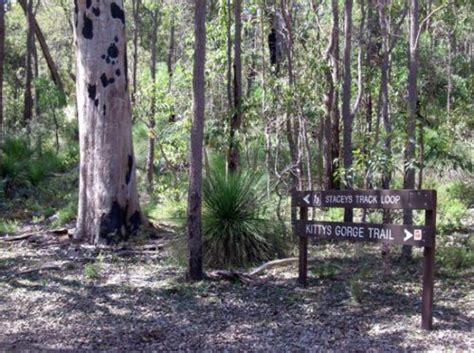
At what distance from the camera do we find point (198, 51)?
809cm

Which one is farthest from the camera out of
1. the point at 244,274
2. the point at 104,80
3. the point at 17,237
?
the point at 17,237

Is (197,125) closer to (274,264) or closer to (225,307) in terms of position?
(225,307)

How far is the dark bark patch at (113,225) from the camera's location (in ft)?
36.9

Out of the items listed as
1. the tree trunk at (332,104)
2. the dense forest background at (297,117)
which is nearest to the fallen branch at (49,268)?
the dense forest background at (297,117)

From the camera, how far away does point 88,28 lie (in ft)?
37.6

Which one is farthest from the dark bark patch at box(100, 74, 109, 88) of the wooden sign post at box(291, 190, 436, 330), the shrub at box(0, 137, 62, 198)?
the shrub at box(0, 137, 62, 198)

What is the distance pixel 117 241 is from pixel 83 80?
2850mm

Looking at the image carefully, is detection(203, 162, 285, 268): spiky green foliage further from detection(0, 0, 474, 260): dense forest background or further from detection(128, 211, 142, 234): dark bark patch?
detection(128, 211, 142, 234): dark bark patch

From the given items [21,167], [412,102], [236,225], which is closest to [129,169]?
[236,225]

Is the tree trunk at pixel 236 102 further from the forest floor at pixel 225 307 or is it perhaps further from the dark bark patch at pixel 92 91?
the forest floor at pixel 225 307

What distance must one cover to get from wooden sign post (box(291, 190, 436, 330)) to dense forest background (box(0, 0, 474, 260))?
59.1 inches

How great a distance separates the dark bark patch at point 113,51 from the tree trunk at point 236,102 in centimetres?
211

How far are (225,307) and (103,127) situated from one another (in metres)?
4.94

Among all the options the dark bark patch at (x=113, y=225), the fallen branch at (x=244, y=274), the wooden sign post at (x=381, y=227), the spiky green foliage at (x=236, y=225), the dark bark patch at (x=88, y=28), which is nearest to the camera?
the wooden sign post at (x=381, y=227)
